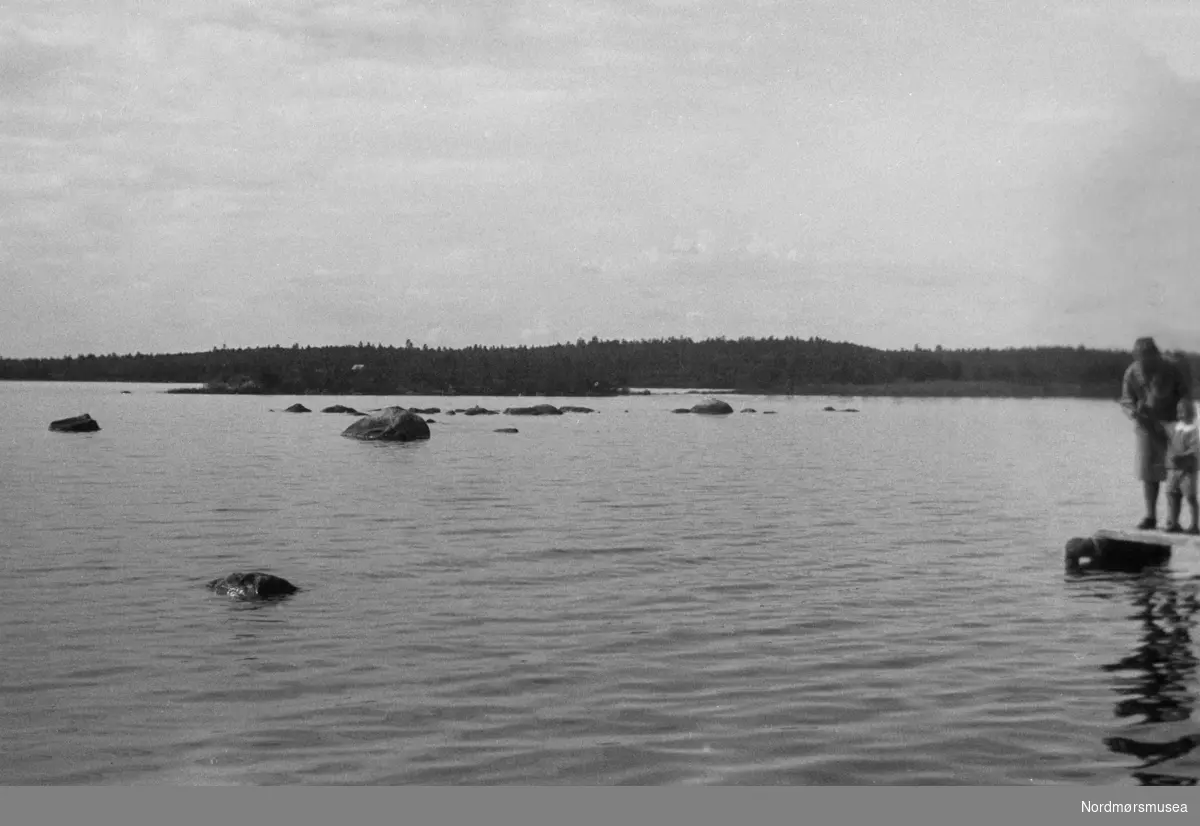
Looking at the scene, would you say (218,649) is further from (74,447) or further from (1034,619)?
(74,447)

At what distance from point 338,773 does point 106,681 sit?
14.2ft

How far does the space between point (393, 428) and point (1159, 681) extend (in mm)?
54107

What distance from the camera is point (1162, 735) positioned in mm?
11109

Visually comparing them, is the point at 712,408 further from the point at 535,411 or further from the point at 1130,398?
the point at 1130,398

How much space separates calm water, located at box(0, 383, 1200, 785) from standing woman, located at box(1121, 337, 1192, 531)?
208 cm

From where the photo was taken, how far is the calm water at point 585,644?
1046 cm

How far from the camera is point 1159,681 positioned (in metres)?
13.2

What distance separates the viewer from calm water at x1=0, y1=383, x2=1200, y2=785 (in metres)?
10.5

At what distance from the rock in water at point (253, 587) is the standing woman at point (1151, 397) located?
12061mm

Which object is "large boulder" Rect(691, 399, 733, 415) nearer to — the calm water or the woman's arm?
the calm water

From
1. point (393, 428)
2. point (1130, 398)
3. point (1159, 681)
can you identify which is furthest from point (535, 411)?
point (1159, 681)

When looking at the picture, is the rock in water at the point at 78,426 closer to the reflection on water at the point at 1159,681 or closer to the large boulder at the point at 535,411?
the large boulder at the point at 535,411

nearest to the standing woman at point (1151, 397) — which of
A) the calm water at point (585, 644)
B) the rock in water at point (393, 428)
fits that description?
the calm water at point (585, 644)

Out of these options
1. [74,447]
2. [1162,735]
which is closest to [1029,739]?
[1162,735]
